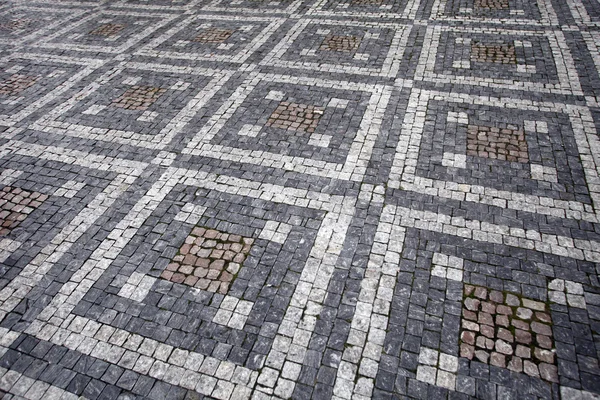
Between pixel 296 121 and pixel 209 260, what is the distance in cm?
417

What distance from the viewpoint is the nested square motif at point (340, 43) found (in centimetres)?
1224

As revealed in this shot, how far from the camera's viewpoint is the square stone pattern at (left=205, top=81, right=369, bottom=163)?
8.66 metres

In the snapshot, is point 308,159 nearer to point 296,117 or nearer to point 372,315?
point 296,117

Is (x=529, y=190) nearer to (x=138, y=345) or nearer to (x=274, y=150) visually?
(x=274, y=150)

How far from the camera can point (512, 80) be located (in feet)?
33.9

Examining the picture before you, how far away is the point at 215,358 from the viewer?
17.8ft

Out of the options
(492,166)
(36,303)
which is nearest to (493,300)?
(492,166)

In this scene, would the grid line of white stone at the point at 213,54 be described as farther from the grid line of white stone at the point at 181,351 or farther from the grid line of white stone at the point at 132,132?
the grid line of white stone at the point at 181,351

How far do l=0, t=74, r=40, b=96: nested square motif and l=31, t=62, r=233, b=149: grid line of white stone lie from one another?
70.7 inches

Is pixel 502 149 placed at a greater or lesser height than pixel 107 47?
lesser

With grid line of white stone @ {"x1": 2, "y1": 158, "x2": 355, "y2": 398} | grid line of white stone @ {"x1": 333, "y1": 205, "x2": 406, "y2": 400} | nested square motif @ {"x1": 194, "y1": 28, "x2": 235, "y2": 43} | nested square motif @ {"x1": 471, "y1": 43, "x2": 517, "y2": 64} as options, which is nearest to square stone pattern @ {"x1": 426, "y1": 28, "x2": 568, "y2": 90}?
nested square motif @ {"x1": 471, "y1": 43, "x2": 517, "y2": 64}

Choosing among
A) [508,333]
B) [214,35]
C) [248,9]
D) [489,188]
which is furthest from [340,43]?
[508,333]

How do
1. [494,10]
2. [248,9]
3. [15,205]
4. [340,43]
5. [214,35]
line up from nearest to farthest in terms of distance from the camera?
[15,205] → [340,43] → [214,35] → [494,10] → [248,9]

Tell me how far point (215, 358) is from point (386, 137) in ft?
18.5
